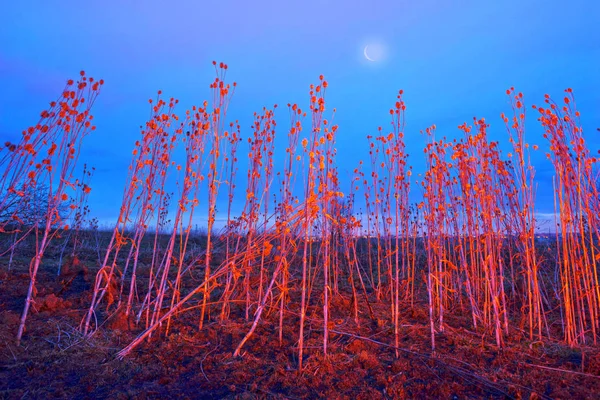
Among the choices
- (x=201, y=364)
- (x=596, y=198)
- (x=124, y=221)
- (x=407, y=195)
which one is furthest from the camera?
(x=407, y=195)

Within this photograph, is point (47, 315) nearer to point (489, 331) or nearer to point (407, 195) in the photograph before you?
point (407, 195)

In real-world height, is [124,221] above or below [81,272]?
above

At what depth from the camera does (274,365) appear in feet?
9.76

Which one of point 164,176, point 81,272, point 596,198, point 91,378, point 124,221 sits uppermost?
point 164,176

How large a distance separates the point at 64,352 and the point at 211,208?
5.47 ft

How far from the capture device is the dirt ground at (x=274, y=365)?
2615mm

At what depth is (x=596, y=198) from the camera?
324cm

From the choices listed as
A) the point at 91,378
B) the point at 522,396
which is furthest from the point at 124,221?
the point at 522,396

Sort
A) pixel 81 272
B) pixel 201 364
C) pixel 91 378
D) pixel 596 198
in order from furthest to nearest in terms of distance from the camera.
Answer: pixel 81 272 < pixel 596 198 < pixel 201 364 < pixel 91 378

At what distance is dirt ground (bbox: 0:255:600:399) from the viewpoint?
2.62m

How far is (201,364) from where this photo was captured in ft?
9.82

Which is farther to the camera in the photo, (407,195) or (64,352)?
(407,195)

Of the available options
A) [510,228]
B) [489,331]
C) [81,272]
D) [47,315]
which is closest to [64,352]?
[47,315]

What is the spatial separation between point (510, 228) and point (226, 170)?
2.98 metres
